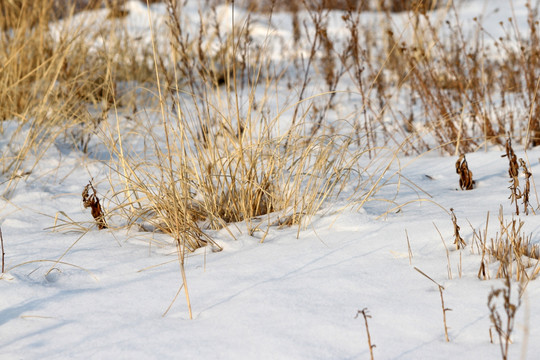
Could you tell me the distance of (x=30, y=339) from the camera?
56.2 inches

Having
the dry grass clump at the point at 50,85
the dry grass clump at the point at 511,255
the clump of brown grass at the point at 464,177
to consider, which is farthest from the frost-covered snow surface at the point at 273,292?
the dry grass clump at the point at 50,85

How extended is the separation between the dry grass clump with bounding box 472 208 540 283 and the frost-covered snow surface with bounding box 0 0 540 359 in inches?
1.4

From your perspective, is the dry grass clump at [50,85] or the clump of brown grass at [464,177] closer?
the clump of brown grass at [464,177]

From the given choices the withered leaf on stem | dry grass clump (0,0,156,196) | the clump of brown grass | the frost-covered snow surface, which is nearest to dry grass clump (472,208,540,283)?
the frost-covered snow surface

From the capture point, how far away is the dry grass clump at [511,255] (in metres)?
1.55

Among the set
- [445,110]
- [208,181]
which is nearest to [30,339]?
[208,181]

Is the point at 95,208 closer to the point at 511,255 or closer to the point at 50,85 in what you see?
the point at 50,85

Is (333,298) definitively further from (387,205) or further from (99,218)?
(99,218)

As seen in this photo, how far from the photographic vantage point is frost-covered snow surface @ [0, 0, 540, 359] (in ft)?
4.41

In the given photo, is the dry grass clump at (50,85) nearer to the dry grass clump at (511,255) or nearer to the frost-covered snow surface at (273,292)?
the frost-covered snow surface at (273,292)

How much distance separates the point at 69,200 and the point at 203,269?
1140 millimetres

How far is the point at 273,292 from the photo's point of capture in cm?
160

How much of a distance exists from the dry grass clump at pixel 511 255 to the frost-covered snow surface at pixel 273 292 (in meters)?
0.03

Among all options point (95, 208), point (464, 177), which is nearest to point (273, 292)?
point (95, 208)
